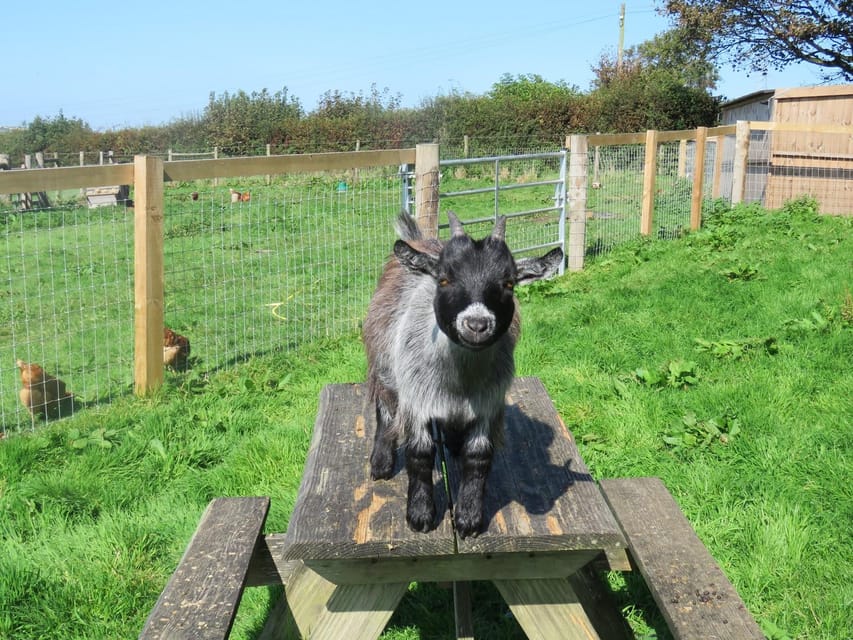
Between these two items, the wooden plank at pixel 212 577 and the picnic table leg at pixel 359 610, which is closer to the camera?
the wooden plank at pixel 212 577

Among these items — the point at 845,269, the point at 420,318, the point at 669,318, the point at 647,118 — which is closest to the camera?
the point at 420,318

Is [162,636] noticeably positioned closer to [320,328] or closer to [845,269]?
[320,328]

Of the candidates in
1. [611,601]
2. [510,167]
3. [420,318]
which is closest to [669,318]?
[611,601]

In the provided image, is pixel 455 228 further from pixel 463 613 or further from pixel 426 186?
pixel 426 186

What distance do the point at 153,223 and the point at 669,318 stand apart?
4307 millimetres

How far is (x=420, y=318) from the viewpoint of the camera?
2.65 meters

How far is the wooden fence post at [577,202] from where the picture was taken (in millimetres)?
10183

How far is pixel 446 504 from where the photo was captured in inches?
103

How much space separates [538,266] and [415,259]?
1.28ft

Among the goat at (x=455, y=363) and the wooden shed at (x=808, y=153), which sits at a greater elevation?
the wooden shed at (x=808, y=153)

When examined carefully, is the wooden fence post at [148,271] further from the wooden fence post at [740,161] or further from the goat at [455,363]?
the wooden fence post at [740,161]

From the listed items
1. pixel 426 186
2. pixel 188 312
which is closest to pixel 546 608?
pixel 426 186

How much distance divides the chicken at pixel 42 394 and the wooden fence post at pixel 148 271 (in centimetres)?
52

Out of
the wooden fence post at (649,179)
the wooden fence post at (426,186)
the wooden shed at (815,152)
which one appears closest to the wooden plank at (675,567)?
the wooden fence post at (426,186)
